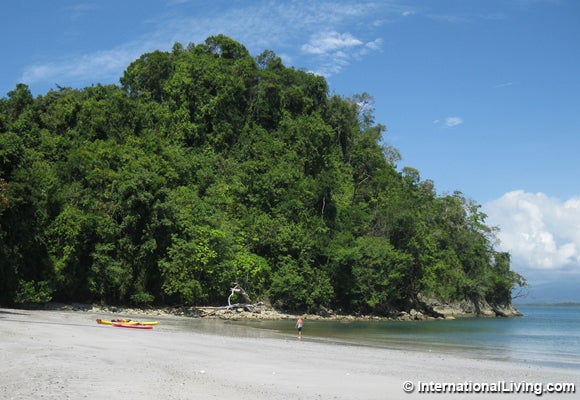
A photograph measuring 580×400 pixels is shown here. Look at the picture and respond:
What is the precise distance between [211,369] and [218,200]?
45.6 metres

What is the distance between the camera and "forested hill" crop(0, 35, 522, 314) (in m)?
42.8

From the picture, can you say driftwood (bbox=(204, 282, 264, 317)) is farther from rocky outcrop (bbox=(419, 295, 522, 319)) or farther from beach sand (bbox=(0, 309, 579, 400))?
rocky outcrop (bbox=(419, 295, 522, 319))

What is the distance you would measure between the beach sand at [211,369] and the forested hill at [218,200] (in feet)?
54.7

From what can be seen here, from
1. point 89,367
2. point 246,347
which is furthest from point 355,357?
point 89,367

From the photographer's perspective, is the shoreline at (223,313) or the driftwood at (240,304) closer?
the shoreline at (223,313)

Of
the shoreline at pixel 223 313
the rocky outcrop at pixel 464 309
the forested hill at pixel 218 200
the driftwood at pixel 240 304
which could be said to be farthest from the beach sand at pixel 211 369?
the rocky outcrop at pixel 464 309

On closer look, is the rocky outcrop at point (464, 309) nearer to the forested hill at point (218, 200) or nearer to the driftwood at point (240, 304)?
the forested hill at point (218, 200)

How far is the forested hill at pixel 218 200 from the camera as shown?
4281 centimetres

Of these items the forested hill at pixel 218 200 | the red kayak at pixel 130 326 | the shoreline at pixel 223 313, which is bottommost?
the shoreline at pixel 223 313

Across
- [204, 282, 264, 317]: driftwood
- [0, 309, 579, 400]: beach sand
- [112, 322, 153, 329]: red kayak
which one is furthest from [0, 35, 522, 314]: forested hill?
[0, 309, 579, 400]: beach sand

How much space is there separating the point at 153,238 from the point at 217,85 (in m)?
33.3

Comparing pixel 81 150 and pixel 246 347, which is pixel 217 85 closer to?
pixel 81 150

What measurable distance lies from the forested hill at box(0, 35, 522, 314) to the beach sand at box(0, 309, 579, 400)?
16675 mm

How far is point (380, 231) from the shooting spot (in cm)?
7312
